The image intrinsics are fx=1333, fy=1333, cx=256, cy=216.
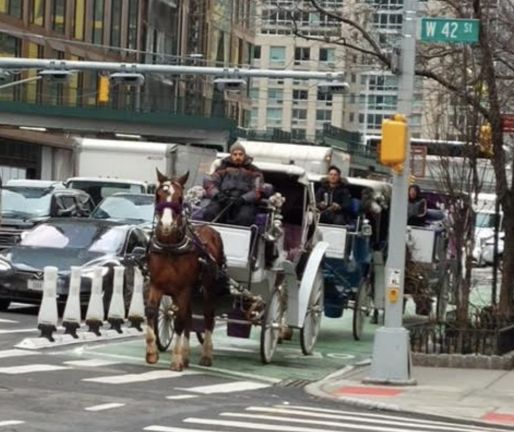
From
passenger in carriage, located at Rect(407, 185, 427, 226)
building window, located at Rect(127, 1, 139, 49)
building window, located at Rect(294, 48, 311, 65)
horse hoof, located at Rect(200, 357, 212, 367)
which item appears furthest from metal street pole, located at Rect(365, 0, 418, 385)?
building window, located at Rect(127, 1, 139, 49)

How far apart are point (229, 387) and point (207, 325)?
1876 millimetres

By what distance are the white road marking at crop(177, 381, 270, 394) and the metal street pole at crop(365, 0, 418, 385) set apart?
1465 mm

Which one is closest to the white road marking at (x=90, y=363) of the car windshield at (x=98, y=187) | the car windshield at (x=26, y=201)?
the car windshield at (x=26, y=201)

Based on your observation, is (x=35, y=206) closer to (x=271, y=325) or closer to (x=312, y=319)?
(x=312, y=319)

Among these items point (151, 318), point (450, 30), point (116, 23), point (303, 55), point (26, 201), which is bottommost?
point (151, 318)

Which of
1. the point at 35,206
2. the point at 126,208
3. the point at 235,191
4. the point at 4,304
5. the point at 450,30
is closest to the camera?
the point at 450,30

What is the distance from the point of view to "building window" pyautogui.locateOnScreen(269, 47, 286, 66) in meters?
81.0

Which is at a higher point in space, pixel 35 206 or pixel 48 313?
pixel 35 206

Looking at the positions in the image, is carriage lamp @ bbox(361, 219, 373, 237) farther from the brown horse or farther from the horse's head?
the horse's head

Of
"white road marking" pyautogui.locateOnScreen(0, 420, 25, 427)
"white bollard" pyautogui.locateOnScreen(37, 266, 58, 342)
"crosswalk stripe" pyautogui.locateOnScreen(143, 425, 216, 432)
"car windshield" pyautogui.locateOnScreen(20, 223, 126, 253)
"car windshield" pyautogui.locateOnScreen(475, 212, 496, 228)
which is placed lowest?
"crosswalk stripe" pyautogui.locateOnScreen(143, 425, 216, 432)

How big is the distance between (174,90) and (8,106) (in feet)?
70.6

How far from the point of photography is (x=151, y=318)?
1547 cm

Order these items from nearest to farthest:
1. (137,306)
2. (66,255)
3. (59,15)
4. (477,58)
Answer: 1. (137,306)
2. (477,58)
3. (66,255)
4. (59,15)

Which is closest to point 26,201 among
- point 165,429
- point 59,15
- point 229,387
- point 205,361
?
point 205,361
